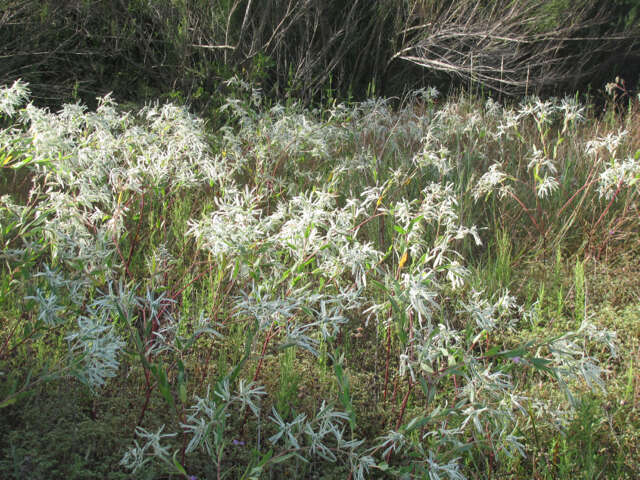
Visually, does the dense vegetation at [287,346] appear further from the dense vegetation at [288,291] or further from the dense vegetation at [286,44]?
the dense vegetation at [286,44]

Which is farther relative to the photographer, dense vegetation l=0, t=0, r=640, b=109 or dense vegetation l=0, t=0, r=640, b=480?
dense vegetation l=0, t=0, r=640, b=109

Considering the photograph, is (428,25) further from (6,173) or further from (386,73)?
(6,173)

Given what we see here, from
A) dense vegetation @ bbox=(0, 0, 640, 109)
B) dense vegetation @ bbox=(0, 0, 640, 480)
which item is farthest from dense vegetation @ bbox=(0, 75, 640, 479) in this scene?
dense vegetation @ bbox=(0, 0, 640, 109)

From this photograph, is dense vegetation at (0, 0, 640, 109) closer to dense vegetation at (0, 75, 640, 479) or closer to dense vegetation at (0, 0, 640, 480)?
dense vegetation at (0, 0, 640, 480)

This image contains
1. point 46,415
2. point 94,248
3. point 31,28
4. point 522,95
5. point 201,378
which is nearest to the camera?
point 46,415

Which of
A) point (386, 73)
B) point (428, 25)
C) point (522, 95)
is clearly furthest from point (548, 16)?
point (386, 73)

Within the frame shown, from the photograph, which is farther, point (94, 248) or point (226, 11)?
point (226, 11)

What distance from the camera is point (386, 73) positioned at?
26.7ft

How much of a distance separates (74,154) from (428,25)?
236 inches

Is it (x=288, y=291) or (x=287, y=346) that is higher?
(x=287, y=346)

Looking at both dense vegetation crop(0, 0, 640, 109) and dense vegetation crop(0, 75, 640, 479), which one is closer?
dense vegetation crop(0, 75, 640, 479)

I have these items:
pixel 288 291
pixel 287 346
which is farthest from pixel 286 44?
pixel 287 346

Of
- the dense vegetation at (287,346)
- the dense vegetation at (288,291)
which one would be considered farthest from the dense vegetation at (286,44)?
the dense vegetation at (287,346)

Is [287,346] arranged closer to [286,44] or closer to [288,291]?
[288,291]
